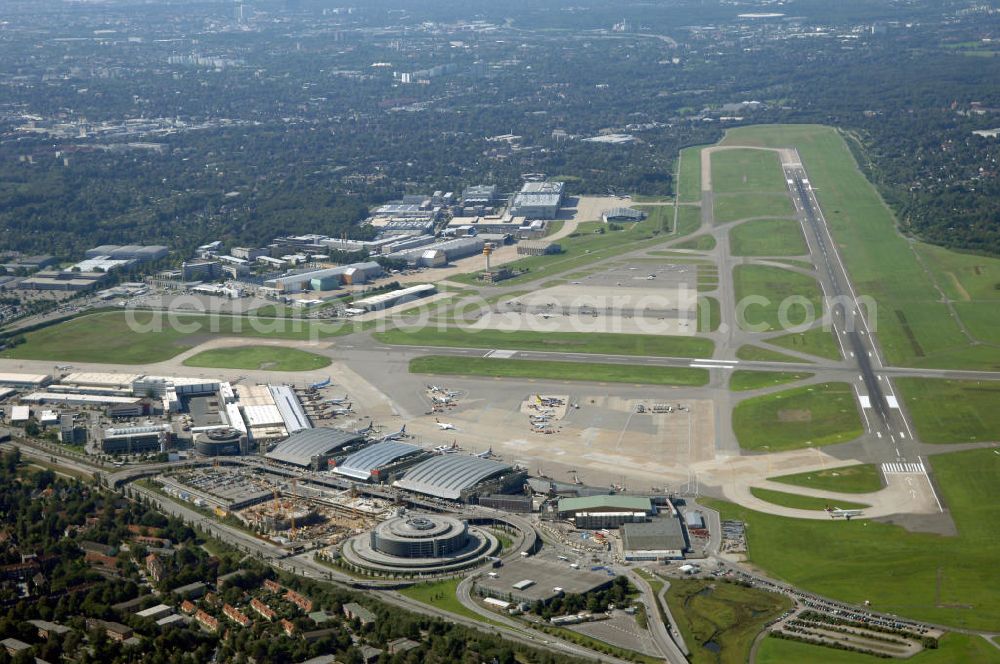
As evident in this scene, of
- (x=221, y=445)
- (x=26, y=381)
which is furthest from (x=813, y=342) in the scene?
(x=26, y=381)

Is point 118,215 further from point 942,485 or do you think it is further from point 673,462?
point 942,485

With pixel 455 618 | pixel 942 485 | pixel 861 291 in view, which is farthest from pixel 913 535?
pixel 861 291

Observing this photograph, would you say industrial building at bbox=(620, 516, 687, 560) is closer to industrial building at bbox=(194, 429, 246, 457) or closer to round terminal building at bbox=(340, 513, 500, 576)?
round terminal building at bbox=(340, 513, 500, 576)

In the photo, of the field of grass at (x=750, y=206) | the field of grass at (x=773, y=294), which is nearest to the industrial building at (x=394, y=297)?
the field of grass at (x=773, y=294)

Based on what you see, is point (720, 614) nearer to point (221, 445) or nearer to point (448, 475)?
point (448, 475)

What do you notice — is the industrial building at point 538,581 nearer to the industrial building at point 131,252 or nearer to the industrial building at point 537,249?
the industrial building at point 537,249
